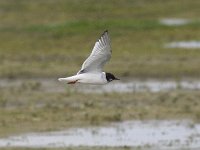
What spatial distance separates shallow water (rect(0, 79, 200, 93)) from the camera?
29.1 m

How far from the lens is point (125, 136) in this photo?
2239cm

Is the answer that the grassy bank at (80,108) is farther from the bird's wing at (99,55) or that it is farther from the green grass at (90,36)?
the bird's wing at (99,55)

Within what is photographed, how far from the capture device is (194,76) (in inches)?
1233

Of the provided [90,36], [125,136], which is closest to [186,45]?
[90,36]

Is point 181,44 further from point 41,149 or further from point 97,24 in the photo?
point 41,149

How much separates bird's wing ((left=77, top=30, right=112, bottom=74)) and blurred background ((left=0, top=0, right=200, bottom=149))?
25.8 ft

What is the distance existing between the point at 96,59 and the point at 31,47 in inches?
937

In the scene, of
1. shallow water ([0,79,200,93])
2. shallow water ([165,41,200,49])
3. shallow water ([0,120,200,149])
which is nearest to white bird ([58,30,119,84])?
shallow water ([0,120,200,149])

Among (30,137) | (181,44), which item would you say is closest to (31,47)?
(181,44)

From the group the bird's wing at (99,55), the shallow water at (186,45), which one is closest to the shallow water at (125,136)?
the bird's wing at (99,55)

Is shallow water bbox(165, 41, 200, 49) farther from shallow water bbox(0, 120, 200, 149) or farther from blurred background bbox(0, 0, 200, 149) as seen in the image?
shallow water bbox(0, 120, 200, 149)

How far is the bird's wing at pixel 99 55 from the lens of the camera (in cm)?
1519

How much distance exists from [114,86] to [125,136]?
754cm

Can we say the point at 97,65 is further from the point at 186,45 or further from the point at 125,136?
the point at 186,45
